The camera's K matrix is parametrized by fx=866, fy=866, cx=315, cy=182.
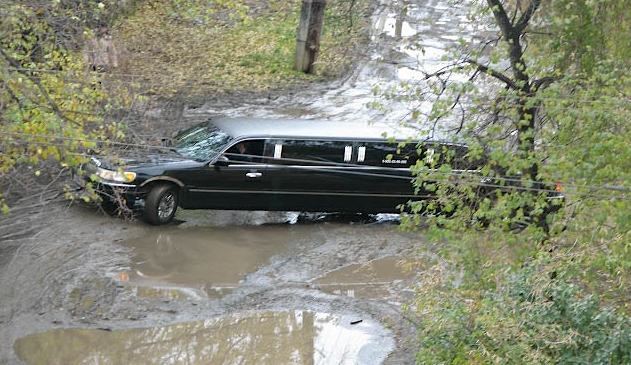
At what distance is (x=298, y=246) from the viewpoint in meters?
13.6

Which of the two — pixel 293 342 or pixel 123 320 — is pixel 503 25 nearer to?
pixel 293 342

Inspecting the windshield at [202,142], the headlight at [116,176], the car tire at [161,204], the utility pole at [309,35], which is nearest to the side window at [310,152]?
the windshield at [202,142]

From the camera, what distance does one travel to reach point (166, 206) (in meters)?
13.8

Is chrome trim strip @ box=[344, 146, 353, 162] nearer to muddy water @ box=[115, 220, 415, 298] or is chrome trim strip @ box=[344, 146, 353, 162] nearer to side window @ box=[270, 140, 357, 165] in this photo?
side window @ box=[270, 140, 357, 165]

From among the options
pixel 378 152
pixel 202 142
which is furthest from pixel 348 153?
pixel 202 142

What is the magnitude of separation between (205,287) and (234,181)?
8.36 ft

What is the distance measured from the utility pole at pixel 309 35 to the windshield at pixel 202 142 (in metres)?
9.22

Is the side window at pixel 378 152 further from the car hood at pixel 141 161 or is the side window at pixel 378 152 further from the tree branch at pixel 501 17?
the tree branch at pixel 501 17

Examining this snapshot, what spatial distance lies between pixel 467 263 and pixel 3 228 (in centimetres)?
725

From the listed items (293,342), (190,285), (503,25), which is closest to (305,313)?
(293,342)

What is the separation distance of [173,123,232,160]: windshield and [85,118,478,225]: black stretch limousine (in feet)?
0.05

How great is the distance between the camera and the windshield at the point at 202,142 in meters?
14.0

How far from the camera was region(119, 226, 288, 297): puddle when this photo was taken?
12008 millimetres

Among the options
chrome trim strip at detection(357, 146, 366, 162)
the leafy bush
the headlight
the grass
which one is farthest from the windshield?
the grass
